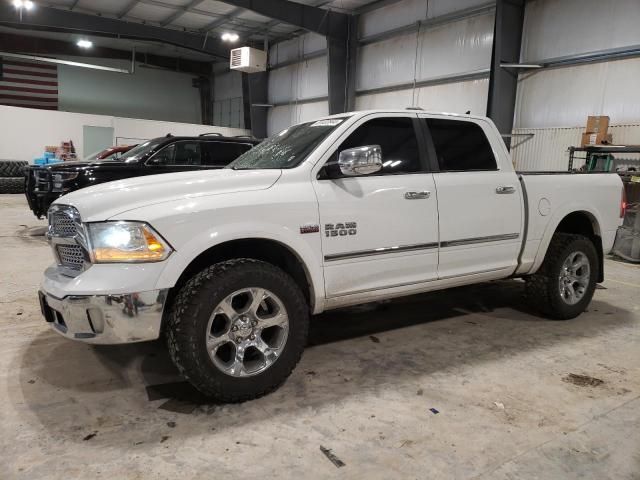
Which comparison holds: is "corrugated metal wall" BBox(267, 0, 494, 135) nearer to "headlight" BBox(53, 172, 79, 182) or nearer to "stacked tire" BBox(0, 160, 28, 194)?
"headlight" BBox(53, 172, 79, 182)

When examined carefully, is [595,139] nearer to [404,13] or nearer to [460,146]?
[460,146]

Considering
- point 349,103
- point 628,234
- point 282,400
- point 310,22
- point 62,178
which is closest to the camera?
point 282,400

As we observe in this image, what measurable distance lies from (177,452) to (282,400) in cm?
70

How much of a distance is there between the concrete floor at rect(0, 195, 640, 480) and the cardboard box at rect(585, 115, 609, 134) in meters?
5.93

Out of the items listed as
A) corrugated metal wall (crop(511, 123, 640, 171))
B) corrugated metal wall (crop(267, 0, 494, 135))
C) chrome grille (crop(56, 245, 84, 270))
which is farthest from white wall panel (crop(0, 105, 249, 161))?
chrome grille (crop(56, 245, 84, 270))

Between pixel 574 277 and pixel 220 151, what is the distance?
539cm

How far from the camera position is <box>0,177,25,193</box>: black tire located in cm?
1495

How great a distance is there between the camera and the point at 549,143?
34.7 ft

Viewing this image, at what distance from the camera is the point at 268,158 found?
3.45 meters

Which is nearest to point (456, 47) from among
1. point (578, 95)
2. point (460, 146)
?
point (578, 95)

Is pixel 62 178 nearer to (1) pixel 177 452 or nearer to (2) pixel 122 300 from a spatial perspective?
(2) pixel 122 300

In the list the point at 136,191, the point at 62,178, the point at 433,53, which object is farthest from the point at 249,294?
the point at 433,53

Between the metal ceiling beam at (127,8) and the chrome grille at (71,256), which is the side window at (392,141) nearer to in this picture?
the chrome grille at (71,256)

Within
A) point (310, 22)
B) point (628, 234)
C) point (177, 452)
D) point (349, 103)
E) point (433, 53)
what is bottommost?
point (177, 452)
